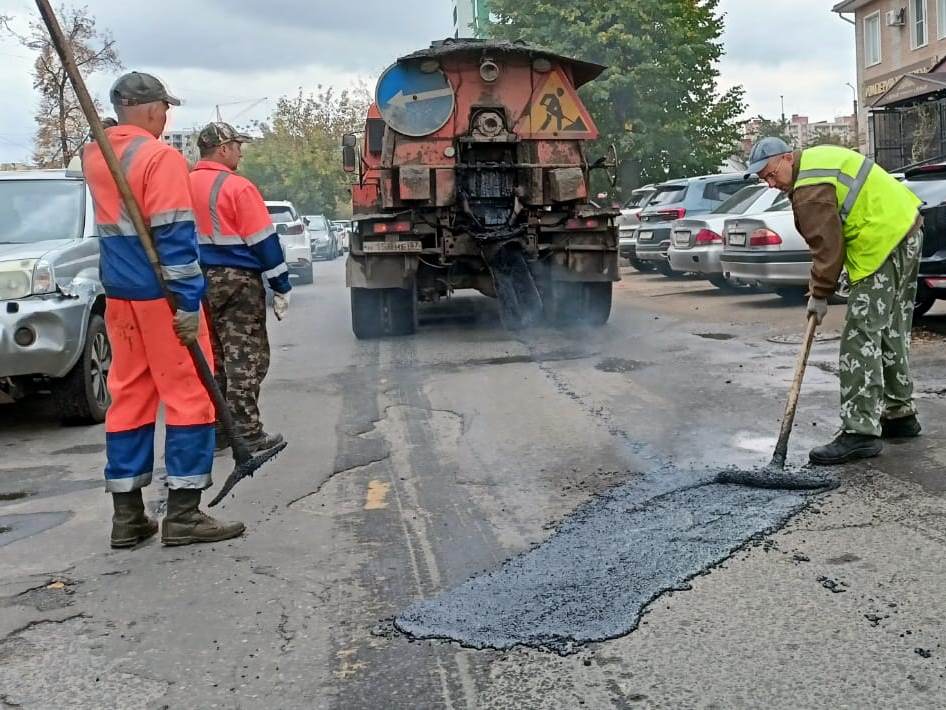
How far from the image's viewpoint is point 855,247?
5.57 metres

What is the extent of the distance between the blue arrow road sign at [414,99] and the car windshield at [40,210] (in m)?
3.84

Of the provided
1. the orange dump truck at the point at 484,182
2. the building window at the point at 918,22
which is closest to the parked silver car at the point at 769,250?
the orange dump truck at the point at 484,182

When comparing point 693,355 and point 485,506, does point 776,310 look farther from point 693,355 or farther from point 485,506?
point 485,506

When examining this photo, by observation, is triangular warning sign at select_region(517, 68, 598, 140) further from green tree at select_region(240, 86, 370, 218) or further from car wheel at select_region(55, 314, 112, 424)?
green tree at select_region(240, 86, 370, 218)

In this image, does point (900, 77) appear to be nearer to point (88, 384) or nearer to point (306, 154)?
point (88, 384)

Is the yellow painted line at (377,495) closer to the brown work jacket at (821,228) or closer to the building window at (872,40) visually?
the brown work jacket at (821,228)

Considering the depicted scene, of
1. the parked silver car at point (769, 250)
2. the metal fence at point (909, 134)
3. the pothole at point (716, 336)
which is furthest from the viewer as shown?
the metal fence at point (909, 134)

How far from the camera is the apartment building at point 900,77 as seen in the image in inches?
1011

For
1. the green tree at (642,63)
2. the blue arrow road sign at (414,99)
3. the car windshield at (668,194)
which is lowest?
the car windshield at (668,194)

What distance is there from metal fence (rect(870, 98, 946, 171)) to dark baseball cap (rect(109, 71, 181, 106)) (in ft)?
73.4

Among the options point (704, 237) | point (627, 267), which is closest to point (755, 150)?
point (704, 237)

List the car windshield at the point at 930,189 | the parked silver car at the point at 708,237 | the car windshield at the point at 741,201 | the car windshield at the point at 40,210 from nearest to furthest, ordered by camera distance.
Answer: the car windshield at the point at 40,210
the car windshield at the point at 930,189
the car windshield at the point at 741,201
the parked silver car at the point at 708,237

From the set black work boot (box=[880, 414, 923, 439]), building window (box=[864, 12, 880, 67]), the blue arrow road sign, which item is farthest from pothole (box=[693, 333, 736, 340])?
building window (box=[864, 12, 880, 67])

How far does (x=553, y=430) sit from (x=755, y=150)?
2103 millimetres
